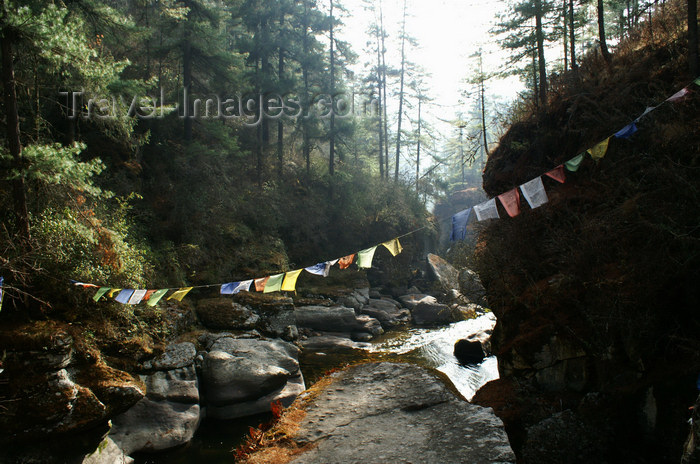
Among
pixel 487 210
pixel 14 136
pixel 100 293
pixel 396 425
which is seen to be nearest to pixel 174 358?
pixel 100 293

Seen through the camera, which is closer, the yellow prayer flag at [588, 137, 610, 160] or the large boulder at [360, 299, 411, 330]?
the yellow prayer flag at [588, 137, 610, 160]

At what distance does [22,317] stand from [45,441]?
7.38 feet

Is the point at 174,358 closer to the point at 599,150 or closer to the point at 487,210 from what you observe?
the point at 487,210

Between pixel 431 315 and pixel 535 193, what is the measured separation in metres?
12.1

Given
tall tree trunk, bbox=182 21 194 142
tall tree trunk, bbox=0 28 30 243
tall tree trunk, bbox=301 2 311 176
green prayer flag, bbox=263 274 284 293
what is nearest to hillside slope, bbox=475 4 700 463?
green prayer flag, bbox=263 274 284 293

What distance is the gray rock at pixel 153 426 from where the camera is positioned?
7.13m

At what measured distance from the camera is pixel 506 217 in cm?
977

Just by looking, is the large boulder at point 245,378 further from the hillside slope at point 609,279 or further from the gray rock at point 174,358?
the hillside slope at point 609,279

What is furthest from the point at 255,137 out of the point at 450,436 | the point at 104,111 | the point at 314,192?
the point at 450,436

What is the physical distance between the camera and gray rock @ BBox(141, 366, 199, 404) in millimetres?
8008

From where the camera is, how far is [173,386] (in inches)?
326

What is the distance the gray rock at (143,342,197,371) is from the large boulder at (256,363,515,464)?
12.3ft

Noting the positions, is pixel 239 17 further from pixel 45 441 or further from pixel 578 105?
pixel 45 441

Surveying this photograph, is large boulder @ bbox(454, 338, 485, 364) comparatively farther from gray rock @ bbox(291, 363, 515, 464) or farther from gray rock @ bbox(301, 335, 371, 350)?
gray rock @ bbox(291, 363, 515, 464)
